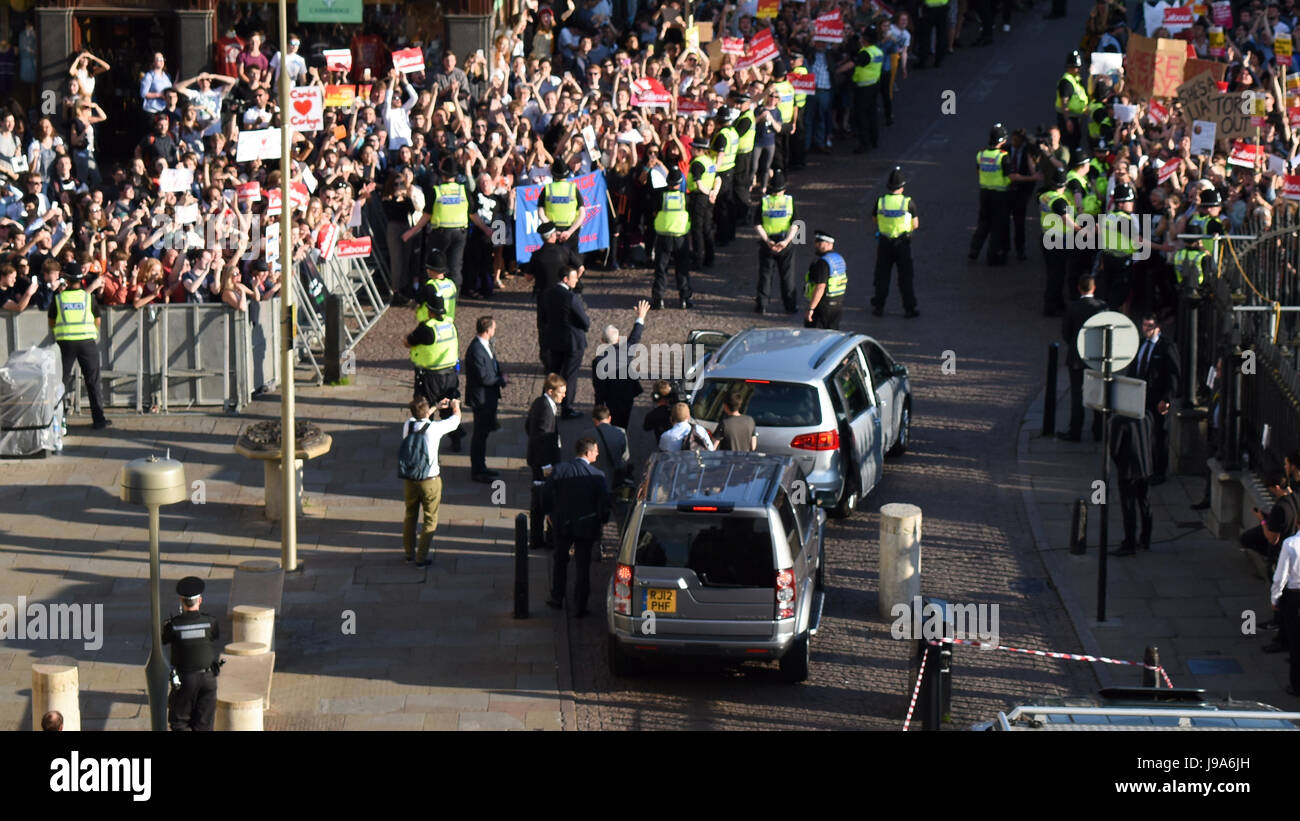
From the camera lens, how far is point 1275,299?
64.6 feet

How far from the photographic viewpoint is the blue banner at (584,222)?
25859 millimetres

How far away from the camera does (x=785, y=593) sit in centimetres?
1457

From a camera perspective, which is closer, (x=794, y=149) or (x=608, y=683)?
(x=608, y=683)

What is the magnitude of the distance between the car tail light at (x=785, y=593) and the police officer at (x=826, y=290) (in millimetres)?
8260

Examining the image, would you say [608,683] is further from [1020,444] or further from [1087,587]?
[1020,444]

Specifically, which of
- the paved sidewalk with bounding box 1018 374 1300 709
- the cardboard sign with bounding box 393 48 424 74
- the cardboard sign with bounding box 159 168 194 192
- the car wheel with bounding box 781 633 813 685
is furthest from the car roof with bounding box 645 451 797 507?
the cardboard sign with bounding box 393 48 424 74

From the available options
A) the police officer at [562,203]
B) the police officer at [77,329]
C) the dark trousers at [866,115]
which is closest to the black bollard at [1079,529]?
the police officer at [562,203]

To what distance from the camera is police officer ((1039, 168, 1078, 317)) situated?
24812mm

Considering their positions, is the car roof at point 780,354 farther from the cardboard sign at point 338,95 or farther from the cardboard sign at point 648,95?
the cardboard sign at point 338,95

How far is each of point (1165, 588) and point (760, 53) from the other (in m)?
14.1

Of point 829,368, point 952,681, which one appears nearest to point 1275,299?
point 829,368

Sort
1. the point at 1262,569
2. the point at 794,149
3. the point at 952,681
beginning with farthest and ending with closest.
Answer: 1. the point at 794,149
2. the point at 1262,569
3. the point at 952,681

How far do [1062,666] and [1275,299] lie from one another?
5.97 metres

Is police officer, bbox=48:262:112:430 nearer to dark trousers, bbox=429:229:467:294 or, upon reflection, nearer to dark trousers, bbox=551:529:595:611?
dark trousers, bbox=429:229:467:294
